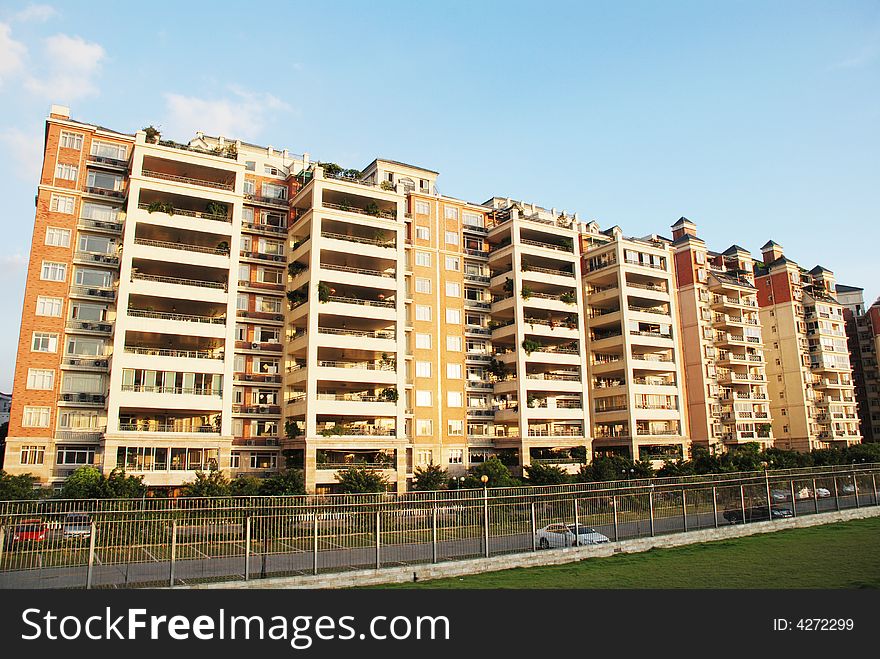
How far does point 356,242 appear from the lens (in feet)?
178

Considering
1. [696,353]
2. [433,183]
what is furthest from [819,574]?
[696,353]

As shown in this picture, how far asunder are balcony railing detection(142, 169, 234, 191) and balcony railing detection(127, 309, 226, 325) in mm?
9719

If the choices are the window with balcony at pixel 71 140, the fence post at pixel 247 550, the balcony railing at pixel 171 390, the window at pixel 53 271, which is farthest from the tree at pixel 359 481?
the window with balcony at pixel 71 140

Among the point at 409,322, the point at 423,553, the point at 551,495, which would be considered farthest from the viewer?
the point at 409,322

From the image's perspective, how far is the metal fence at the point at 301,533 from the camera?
1842 cm

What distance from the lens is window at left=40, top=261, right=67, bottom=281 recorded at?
47031 millimetres

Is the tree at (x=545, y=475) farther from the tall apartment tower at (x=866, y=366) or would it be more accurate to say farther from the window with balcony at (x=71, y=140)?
the tall apartment tower at (x=866, y=366)

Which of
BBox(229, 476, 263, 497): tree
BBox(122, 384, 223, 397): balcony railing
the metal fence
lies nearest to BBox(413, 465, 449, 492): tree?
BBox(229, 476, 263, 497): tree

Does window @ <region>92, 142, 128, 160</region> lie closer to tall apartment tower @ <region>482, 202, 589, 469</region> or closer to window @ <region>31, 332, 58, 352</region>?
window @ <region>31, 332, 58, 352</region>

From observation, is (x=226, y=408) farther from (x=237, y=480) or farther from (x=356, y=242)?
(x=356, y=242)

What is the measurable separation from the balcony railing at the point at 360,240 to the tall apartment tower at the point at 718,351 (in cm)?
4002
